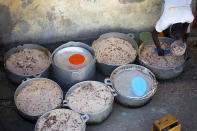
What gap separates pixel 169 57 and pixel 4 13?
2.64 m

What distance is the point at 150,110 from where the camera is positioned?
4.46 m

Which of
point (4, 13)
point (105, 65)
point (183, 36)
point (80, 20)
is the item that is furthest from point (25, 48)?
point (183, 36)

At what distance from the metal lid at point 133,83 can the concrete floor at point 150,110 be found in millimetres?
220

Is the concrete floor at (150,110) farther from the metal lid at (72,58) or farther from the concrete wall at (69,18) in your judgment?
the concrete wall at (69,18)

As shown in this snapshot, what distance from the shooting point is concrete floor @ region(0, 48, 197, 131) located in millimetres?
4242

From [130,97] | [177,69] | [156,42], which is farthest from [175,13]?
[130,97]

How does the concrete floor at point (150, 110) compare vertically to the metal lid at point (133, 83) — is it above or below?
below

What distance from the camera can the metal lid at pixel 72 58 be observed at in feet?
14.9

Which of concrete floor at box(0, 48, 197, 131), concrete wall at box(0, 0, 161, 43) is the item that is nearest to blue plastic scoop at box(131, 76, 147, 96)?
concrete floor at box(0, 48, 197, 131)

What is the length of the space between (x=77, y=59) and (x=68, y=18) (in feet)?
2.59

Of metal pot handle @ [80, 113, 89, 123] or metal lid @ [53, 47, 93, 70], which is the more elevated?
metal lid @ [53, 47, 93, 70]

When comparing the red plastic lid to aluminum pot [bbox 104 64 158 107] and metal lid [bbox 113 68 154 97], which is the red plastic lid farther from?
metal lid [bbox 113 68 154 97]

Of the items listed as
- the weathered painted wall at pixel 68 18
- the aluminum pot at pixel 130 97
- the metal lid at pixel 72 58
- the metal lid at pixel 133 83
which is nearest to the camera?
the aluminum pot at pixel 130 97

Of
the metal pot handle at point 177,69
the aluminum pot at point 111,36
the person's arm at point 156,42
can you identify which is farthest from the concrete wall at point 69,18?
Answer: the metal pot handle at point 177,69
